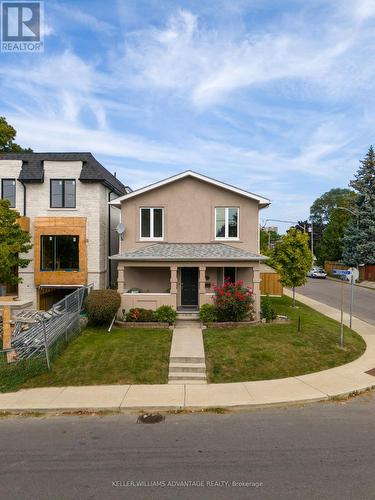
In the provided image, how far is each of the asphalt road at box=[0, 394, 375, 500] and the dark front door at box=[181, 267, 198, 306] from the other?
9497mm

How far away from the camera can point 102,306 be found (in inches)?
549

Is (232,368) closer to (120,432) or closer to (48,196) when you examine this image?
(120,432)

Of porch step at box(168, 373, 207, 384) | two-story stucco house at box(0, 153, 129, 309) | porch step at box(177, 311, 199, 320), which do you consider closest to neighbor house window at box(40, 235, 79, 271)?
two-story stucco house at box(0, 153, 129, 309)

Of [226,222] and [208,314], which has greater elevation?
[226,222]

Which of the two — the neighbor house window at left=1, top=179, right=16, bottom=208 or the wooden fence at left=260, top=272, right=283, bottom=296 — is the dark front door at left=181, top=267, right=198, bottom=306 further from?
the neighbor house window at left=1, top=179, right=16, bottom=208

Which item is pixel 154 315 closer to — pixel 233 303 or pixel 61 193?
pixel 233 303

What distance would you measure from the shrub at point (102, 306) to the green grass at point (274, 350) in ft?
13.0

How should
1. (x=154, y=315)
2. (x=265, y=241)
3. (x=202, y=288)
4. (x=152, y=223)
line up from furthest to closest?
(x=265, y=241) → (x=152, y=223) → (x=202, y=288) → (x=154, y=315)

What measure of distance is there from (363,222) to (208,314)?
2966 cm

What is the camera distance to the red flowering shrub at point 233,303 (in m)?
14.3

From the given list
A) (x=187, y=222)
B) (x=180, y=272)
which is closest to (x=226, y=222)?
(x=187, y=222)

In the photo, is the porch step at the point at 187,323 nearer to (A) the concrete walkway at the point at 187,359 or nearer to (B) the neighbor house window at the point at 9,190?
→ (A) the concrete walkway at the point at 187,359

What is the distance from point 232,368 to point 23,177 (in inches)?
556

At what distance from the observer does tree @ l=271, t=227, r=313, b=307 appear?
60.6 ft
